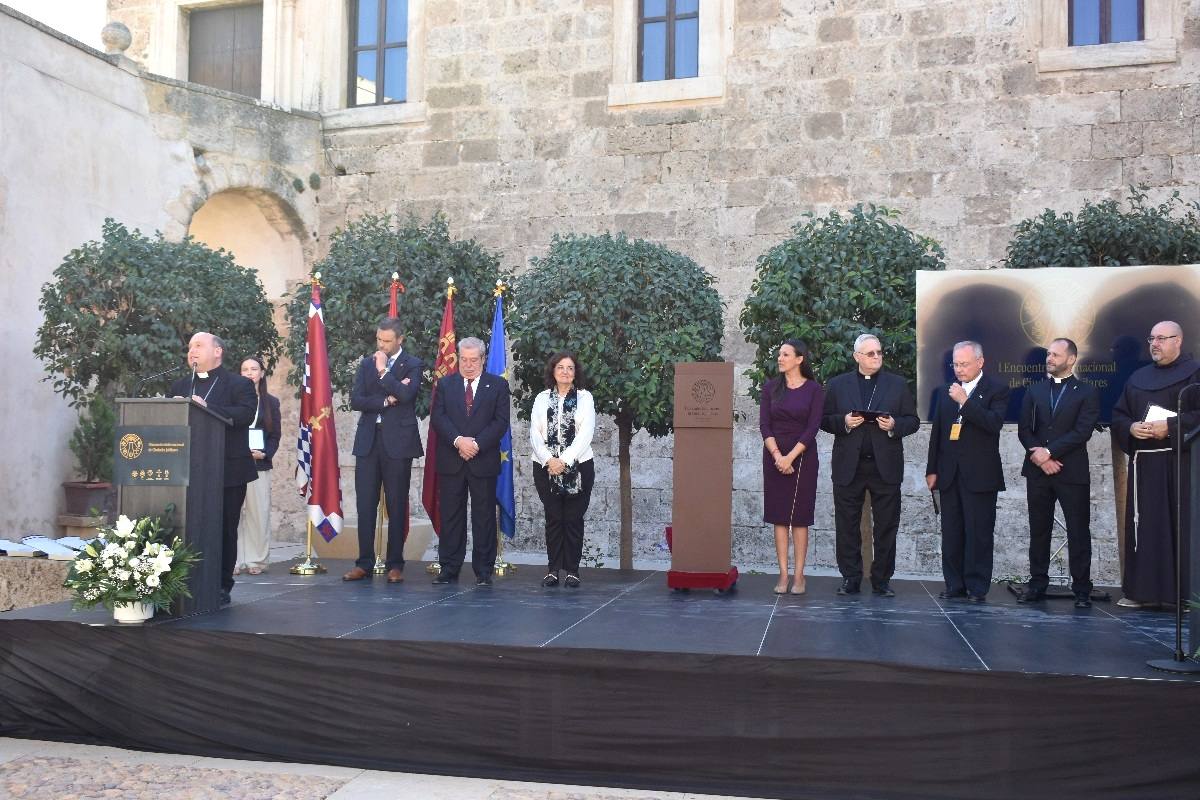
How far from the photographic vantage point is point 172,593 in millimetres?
5629

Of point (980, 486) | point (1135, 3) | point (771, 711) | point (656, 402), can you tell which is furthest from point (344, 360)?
point (1135, 3)

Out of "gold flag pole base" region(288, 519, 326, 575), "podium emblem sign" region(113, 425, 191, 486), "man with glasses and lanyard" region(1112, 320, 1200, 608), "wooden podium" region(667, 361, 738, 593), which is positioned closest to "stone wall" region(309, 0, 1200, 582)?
"man with glasses and lanyard" region(1112, 320, 1200, 608)

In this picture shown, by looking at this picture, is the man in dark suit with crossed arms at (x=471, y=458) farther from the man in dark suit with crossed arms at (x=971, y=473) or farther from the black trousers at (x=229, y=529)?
the man in dark suit with crossed arms at (x=971, y=473)

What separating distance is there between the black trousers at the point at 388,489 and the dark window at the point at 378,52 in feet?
21.8

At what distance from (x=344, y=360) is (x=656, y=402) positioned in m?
2.74

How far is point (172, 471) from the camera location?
5.91m

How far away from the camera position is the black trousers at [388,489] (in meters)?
7.62

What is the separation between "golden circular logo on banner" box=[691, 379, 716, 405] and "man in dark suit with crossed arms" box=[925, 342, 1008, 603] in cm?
139

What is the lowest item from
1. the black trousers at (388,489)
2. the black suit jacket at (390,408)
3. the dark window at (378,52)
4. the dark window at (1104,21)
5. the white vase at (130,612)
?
the white vase at (130,612)

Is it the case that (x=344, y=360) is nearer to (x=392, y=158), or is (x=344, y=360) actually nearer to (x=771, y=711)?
(x=392, y=158)

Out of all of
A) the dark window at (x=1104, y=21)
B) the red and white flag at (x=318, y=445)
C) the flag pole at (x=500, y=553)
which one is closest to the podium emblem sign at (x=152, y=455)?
the red and white flag at (x=318, y=445)

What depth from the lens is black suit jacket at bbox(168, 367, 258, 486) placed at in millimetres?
6707

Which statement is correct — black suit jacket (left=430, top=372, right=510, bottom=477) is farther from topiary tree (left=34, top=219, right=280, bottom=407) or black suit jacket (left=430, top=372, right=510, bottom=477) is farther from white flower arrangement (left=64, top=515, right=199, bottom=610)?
topiary tree (left=34, top=219, right=280, bottom=407)

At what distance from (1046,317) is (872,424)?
1.60 m
